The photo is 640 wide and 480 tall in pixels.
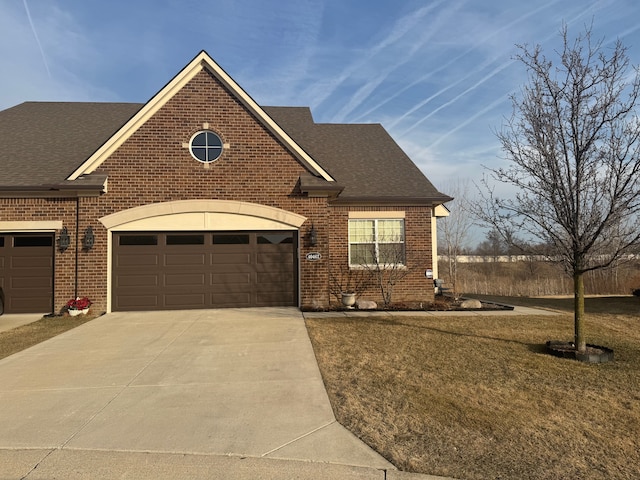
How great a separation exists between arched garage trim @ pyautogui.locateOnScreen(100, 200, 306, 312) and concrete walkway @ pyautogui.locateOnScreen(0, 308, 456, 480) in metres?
4.18

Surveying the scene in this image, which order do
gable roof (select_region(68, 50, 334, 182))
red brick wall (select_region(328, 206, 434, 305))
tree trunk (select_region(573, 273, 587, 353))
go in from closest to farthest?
tree trunk (select_region(573, 273, 587, 353)) → gable roof (select_region(68, 50, 334, 182)) → red brick wall (select_region(328, 206, 434, 305))

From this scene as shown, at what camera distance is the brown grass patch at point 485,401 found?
3473 mm

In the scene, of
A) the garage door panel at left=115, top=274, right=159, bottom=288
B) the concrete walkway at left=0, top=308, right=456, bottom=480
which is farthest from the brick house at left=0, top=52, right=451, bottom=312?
the concrete walkway at left=0, top=308, right=456, bottom=480

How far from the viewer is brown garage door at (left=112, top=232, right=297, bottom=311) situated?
11453 mm

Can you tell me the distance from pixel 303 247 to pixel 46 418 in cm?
817

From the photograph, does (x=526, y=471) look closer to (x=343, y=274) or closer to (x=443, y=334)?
(x=443, y=334)

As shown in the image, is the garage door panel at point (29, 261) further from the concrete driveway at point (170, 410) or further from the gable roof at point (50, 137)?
the concrete driveway at point (170, 410)

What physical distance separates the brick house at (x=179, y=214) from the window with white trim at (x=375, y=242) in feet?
4.93

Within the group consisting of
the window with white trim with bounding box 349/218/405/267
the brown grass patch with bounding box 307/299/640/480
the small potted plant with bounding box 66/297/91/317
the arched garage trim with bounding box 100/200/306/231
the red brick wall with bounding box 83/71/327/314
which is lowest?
the brown grass patch with bounding box 307/299/640/480

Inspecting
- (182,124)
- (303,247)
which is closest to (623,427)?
(303,247)

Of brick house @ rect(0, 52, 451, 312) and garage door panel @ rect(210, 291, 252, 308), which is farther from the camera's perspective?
garage door panel @ rect(210, 291, 252, 308)

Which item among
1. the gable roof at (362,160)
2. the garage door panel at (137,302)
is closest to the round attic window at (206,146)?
the gable roof at (362,160)

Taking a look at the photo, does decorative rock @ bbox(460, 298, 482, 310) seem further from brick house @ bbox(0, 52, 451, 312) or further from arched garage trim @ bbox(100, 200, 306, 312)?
arched garage trim @ bbox(100, 200, 306, 312)

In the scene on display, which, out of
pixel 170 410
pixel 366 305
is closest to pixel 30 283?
pixel 170 410
